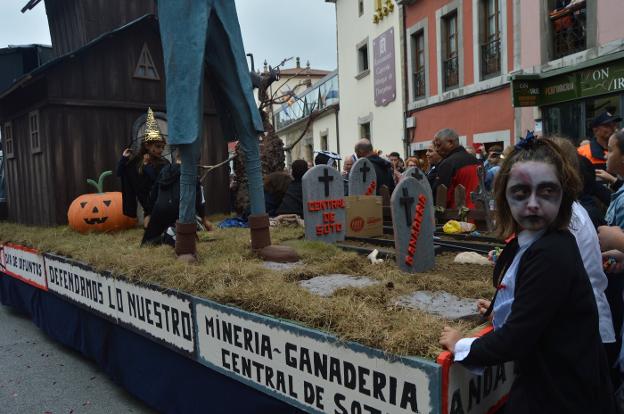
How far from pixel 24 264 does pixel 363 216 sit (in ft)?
11.2

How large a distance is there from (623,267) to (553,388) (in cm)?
91

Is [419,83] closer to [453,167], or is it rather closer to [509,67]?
[509,67]

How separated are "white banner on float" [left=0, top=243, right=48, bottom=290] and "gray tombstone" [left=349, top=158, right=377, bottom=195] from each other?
300 cm

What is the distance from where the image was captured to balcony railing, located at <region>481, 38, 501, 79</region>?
12203 millimetres

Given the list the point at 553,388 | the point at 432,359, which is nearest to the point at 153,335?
the point at 432,359

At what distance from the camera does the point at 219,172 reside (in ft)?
23.7

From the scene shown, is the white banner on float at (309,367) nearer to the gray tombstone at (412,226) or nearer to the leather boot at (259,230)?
the leather boot at (259,230)

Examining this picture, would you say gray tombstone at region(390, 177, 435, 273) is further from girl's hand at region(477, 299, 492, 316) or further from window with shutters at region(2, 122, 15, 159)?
window with shutters at region(2, 122, 15, 159)

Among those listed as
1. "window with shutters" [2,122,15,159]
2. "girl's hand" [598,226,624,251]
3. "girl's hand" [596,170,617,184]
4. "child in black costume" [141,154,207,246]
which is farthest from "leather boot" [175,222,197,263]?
"window with shutters" [2,122,15,159]

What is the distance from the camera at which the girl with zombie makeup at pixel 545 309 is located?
4.66 feet

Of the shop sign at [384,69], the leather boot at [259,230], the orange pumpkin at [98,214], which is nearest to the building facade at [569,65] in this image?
the shop sign at [384,69]

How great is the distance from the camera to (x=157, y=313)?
3.06 metres

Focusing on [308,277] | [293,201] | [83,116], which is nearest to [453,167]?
[293,201]

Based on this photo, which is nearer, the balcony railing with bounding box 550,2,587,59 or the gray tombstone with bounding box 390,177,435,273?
the gray tombstone with bounding box 390,177,435,273
